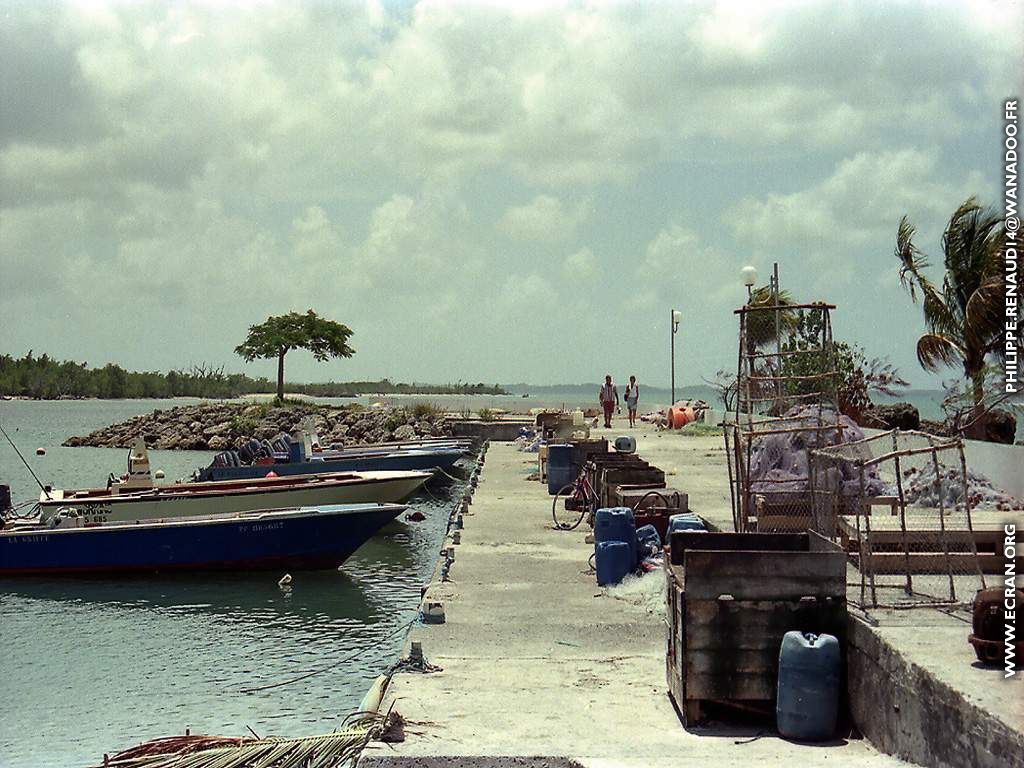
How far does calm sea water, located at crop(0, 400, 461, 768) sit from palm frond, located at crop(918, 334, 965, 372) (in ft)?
39.0

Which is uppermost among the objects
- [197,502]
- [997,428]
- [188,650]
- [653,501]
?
[997,428]

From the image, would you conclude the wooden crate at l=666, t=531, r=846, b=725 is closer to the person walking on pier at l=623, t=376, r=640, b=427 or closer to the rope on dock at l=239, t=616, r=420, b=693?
the rope on dock at l=239, t=616, r=420, b=693

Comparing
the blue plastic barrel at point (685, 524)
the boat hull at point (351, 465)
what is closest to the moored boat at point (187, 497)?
the boat hull at point (351, 465)

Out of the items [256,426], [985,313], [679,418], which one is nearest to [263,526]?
[985,313]

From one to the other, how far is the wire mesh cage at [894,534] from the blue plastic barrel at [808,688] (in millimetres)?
949

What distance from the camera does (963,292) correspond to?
26.8m

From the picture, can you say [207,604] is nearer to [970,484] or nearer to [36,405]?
[970,484]

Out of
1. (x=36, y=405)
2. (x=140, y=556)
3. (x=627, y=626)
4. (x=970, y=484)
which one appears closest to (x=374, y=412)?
(x=140, y=556)

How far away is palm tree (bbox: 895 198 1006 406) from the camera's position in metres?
25.1

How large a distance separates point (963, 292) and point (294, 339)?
50837 mm

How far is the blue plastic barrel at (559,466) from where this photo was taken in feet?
79.5

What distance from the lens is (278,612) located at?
18.2 meters

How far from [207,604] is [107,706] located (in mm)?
5873

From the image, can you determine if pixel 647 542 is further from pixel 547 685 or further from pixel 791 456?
pixel 547 685
